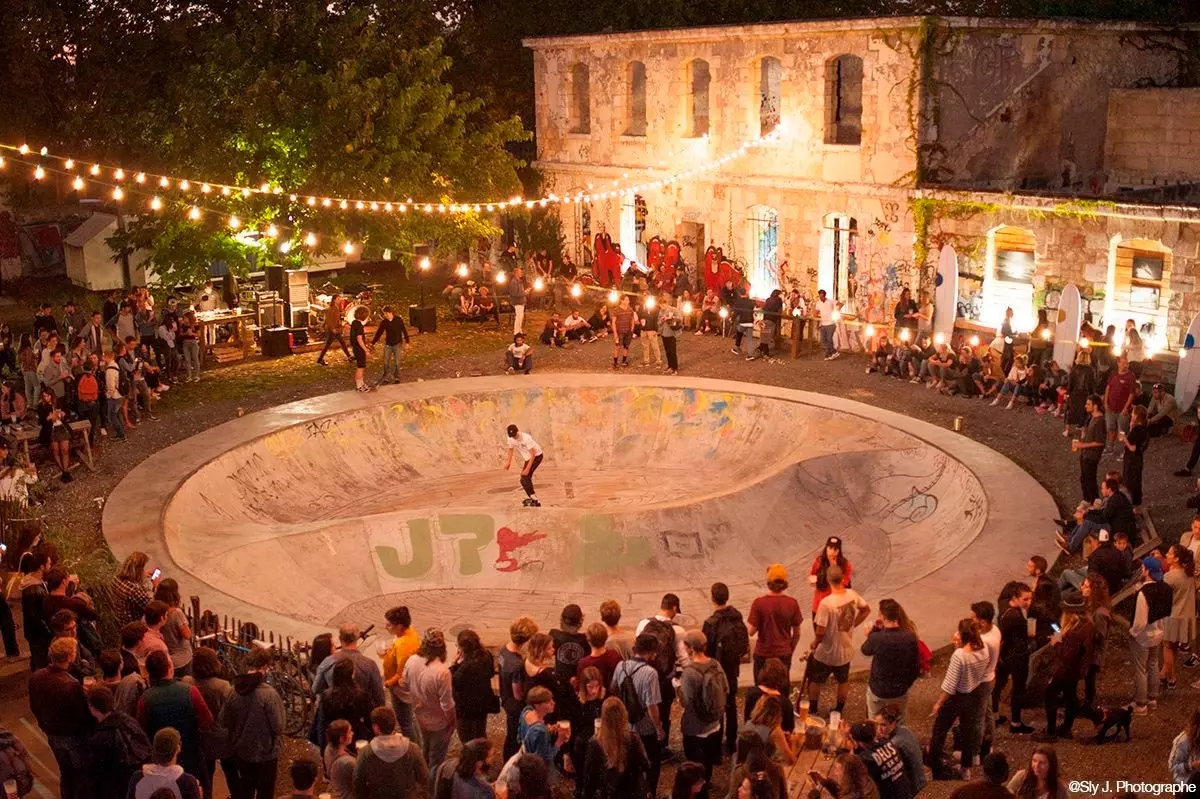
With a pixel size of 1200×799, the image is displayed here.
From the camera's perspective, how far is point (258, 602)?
15461 mm

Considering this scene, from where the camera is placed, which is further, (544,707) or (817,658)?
(817,658)

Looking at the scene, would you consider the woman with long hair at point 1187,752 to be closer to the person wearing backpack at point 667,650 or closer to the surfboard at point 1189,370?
the person wearing backpack at point 667,650

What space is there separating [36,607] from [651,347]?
50.6ft

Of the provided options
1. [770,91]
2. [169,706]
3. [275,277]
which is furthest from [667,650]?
[770,91]

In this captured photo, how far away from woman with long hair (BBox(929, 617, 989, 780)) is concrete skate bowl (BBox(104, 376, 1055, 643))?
284 centimetres

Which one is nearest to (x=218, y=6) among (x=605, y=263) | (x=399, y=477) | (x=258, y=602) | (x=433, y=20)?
(x=433, y=20)

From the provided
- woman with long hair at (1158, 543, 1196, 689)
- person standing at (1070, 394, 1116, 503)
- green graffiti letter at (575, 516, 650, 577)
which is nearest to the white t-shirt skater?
green graffiti letter at (575, 516, 650, 577)

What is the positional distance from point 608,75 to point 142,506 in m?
19.0

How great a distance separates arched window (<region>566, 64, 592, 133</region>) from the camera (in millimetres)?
33312

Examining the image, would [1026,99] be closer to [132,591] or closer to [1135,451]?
[1135,451]

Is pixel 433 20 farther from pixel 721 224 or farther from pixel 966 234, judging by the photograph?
pixel 966 234

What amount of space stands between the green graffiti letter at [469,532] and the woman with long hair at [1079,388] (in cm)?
904

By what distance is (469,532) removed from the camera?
17828mm

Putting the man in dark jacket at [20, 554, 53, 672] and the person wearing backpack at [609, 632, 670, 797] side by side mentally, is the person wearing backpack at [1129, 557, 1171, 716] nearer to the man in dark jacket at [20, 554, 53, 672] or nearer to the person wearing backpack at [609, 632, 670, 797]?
the person wearing backpack at [609, 632, 670, 797]
